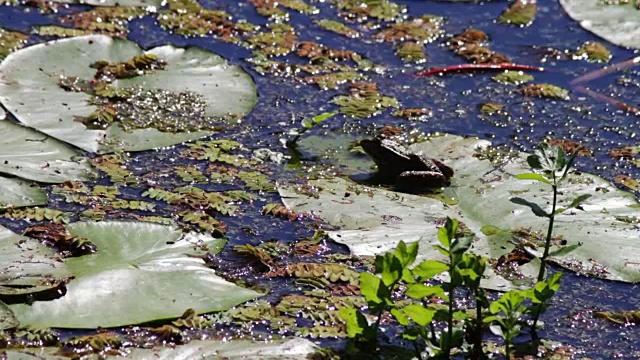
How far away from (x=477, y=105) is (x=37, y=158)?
2969 mm

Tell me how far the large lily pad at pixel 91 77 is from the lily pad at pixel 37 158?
0.51 ft

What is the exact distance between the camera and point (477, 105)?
7.23 m

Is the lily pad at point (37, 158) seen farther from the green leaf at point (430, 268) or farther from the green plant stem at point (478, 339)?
the green plant stem at point (478, 339)

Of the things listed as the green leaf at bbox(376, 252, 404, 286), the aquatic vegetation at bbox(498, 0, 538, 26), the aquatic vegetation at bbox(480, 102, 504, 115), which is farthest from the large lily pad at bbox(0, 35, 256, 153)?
the aquatic vegetation at bbox(498, 0, 538, 26)

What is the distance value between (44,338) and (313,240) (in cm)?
155

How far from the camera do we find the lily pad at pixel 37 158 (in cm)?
560

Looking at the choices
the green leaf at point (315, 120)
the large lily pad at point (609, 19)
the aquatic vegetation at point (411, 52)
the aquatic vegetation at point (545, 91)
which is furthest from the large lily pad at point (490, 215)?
the large lily pad at point (609, 19)

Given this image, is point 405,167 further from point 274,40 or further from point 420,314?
point 274,40

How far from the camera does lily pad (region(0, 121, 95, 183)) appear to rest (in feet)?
18.4

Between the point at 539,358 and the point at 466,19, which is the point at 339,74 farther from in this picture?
the point at 539,358

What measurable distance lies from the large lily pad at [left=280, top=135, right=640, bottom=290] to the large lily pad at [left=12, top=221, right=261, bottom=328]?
0.70 m

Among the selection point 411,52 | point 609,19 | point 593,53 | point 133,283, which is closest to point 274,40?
point 411,52

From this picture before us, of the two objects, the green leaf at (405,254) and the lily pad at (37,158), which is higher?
the green leaf at (405,254)

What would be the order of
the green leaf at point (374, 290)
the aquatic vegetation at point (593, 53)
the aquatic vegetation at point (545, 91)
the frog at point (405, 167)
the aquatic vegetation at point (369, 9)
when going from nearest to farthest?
the green leaf at point (374, 290), the frog at point (405, 167), the aquatic vegetation at point (545, 91), the aquatic vegetation at point (593, 53), the aquatic vegetation at point (369, 9)
